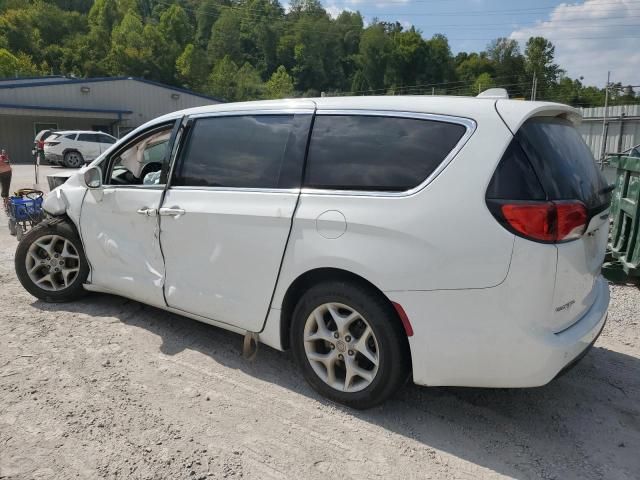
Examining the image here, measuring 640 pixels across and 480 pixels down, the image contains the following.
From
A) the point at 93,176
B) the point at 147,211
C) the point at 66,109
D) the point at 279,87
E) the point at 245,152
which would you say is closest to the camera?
the point at 245,152

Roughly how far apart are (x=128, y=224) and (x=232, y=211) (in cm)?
114

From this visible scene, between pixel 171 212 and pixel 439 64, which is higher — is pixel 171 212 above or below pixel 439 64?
below

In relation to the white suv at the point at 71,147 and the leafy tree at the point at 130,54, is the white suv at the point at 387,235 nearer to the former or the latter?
the white suv at the point at 71,147

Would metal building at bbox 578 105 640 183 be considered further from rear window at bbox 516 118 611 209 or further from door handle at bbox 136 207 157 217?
door handle at bbox 136 207 157 217

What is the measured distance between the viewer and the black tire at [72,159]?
24.9m

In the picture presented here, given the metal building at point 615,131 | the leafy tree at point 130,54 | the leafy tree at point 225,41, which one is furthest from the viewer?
the leafy tree at point 225,41

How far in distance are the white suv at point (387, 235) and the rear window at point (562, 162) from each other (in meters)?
0.01

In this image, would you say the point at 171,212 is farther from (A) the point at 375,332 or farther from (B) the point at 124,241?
(A) the point at 375,332

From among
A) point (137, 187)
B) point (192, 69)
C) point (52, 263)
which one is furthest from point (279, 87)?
point (137, 187)

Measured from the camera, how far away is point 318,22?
4331 inches

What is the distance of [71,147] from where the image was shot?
81.5ft

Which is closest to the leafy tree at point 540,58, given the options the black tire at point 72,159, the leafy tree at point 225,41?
the leafy tree at point 225,41

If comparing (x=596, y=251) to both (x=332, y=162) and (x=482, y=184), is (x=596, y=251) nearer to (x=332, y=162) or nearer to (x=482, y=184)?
(x=482, y=184)

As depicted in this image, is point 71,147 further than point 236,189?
Yes
